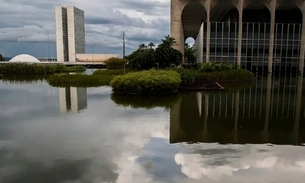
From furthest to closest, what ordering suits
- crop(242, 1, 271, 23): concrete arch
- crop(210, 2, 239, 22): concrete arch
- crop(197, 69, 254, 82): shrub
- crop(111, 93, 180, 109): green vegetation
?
crop(242, 1, 271, 23): concrete arch, crop(210, 2, 239, 22): concrete arch, crop(197, 69, 254, 82): shrub, crop(111, 93, 180, 109): green vegetation

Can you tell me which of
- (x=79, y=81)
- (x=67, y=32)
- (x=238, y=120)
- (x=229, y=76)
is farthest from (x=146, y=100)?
(x=67, y=32)

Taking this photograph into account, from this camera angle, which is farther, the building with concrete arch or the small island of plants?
the building with concrete arch

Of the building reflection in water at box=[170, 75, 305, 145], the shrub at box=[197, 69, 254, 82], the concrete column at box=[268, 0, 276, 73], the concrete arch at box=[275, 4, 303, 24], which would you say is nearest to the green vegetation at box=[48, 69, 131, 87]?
the shrub at box=[197, 69, 254, 82]

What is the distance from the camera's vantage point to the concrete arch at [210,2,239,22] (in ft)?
138

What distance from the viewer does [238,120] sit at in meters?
11.5

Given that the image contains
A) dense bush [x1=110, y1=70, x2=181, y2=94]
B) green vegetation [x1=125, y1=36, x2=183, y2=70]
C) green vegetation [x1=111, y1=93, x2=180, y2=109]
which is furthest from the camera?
green vegetation [x1=125, y1=36, x2=183, y2=70]

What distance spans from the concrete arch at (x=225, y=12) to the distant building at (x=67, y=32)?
4960 cm

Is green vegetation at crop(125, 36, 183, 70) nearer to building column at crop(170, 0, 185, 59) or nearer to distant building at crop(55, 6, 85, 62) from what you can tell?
building column at crop(170, 0, 185, 59)

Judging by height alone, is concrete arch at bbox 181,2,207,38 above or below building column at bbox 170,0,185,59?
above

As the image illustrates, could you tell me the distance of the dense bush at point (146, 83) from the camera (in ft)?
60.5

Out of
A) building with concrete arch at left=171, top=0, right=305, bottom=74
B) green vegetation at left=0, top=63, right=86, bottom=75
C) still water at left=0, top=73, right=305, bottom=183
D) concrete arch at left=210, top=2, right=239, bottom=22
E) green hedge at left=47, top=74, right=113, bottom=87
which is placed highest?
concrete arch at left=210, top=2, right=239, bottom=22

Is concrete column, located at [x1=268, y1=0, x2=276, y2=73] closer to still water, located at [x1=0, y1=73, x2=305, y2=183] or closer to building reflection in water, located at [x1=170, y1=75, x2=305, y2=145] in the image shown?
building reflection in water, located at [x1=170, y1=75, x2=305, y2=145]

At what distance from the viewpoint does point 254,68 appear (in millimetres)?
40781

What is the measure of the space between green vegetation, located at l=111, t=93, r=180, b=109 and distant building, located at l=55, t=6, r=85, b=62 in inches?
2886
